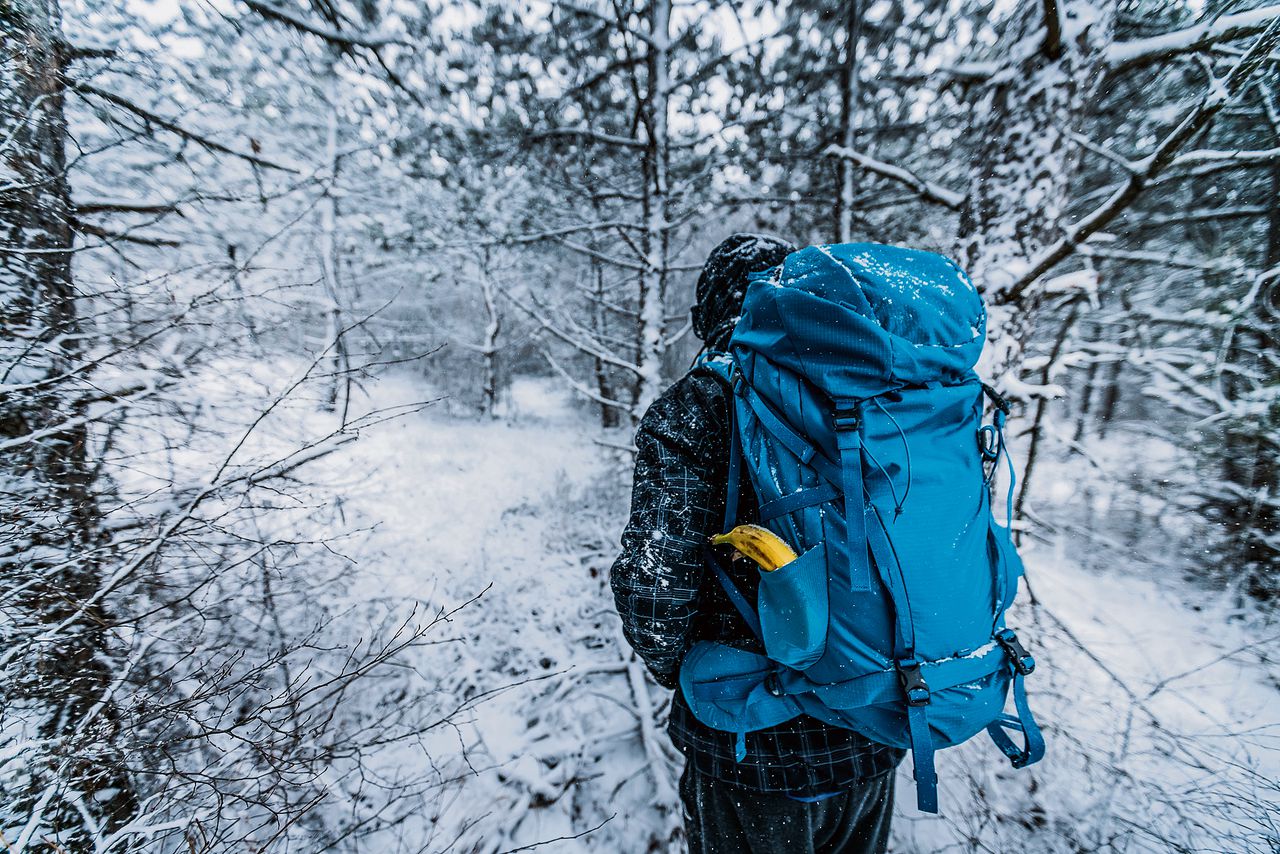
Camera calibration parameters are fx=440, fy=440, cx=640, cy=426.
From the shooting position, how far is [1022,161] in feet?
7.32

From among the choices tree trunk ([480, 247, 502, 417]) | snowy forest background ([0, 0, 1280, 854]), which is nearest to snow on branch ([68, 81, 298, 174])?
snowy forest background ([0, 0, 1280, 854])

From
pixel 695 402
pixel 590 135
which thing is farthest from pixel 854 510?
pixel 590 135

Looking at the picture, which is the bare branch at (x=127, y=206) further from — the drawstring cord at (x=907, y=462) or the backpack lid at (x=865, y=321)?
the drawstring cord at (x=907, y=462)

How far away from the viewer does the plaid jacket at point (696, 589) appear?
1273mm

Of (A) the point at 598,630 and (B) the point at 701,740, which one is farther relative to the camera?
(A) the point at 598,630

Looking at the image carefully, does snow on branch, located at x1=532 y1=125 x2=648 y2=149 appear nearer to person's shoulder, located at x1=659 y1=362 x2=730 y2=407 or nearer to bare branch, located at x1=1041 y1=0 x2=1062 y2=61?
bare branch, located at x1=1041 y1=0 x2=1062 y2=61

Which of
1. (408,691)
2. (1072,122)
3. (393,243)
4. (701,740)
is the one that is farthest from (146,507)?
(1072,122)

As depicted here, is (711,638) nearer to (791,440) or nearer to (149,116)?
(791,440)

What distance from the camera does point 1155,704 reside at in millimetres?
3365

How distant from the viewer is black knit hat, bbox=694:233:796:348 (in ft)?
5.65

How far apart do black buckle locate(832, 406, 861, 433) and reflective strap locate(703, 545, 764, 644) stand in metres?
0.53

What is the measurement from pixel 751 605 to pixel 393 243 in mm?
5245

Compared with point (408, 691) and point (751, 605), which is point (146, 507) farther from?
point (751, 605)

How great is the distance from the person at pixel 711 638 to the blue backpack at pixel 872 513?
4.8 inches
